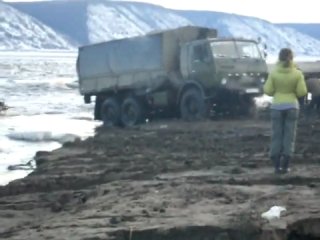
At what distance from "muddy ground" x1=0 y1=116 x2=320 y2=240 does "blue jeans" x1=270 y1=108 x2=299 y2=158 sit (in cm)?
37

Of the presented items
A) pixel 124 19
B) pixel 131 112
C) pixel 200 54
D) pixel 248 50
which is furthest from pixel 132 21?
pixel 200 54

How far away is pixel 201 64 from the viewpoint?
70.4ft

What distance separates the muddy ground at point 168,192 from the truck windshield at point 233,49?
14.0 feet

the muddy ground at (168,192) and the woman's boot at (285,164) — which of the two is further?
the woman's boot at (285,164)

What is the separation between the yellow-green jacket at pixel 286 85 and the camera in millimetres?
10562

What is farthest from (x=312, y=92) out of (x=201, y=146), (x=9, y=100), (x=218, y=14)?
(x=218, y=14)

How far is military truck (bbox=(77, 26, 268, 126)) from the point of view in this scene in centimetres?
2139

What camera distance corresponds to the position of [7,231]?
8852 millimetres

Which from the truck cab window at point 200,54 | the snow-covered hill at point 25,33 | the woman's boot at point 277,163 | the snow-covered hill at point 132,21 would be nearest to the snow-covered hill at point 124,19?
the snow-covered hill at point 132,21

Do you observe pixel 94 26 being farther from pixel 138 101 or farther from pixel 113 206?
pixel 113 206

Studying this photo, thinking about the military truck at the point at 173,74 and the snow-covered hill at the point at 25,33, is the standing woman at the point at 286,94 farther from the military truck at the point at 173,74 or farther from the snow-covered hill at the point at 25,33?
the snow-covered hill at the point at 25,33

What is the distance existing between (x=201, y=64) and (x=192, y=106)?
1.25 m

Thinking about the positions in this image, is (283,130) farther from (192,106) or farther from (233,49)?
(192,106)

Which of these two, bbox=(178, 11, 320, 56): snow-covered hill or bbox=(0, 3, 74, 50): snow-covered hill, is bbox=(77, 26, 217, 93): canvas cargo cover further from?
bbox=(0, 3, 74, 50): snow-covered hill
